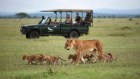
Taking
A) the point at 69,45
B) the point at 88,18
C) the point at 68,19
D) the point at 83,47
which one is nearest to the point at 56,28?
the point at 68,19

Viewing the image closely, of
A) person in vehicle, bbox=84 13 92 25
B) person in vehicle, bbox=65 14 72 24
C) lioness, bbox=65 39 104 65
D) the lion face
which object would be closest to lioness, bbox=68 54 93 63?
lioness, bbox=65 39 104 65

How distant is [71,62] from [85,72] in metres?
3.77

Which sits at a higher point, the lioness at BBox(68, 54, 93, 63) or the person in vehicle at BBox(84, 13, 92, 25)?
the person in vehicle at BBox(84, 13, 92, 25)

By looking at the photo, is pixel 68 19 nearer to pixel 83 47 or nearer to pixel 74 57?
pixel 83 47

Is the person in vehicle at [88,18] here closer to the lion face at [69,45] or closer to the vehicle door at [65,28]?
the vehicle door at [65,28]

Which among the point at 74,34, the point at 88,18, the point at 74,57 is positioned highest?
the point at 88,18

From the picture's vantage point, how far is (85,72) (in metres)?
14.9

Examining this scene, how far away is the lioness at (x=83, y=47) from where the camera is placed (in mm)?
18422

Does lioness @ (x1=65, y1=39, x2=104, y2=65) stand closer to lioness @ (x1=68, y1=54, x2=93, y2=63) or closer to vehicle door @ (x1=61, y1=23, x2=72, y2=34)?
lioness @ (x1=68, y1=54, x2=93, y2=63)

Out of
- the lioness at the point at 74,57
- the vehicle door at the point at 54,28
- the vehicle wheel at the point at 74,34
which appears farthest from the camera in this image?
the vehicle wheel at the point at 74,34

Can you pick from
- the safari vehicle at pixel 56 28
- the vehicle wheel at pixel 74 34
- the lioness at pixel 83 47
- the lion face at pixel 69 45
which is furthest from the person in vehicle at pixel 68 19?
the lion face at pixel 69 45

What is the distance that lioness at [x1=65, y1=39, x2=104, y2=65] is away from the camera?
18422mm

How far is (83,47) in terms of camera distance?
747 inches

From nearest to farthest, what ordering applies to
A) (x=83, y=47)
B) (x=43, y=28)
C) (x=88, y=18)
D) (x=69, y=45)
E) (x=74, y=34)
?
1. (x=69, y=45)
2. (x=83, y=47)
3. (x=43, y=28)
4. (x=74, y=34)
5. (x=88, y=18)
